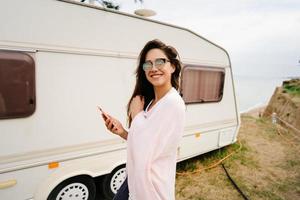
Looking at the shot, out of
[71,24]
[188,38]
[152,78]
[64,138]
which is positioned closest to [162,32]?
[188,38]

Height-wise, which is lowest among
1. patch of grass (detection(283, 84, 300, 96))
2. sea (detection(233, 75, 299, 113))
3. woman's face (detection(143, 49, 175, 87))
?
sea (detection(233, 75, 299, 113))

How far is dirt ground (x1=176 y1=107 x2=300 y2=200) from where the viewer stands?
4359mm

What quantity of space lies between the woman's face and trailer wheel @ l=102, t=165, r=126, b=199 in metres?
2.65

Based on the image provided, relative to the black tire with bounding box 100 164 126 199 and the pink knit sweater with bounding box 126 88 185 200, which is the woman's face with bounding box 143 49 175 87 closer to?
the pink knit sweater with bounding box 126 88 185 200

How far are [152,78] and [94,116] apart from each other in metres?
2.01

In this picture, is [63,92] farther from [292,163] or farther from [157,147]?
[292,163]

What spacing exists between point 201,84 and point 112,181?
2.82m

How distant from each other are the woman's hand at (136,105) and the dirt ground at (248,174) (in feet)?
9.84

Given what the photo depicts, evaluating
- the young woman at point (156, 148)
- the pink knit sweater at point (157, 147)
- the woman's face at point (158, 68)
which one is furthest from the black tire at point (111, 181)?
the woman's face at point (158, 68)

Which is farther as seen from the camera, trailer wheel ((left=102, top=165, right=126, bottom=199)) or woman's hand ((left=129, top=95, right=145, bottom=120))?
trailer wheel ((left=102, top=165, right=126, bottom=199))

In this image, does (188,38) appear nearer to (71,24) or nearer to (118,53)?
(118,53)

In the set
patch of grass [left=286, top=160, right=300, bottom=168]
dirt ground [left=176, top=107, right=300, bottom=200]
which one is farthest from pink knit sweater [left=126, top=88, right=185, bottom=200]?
patch of grass [left=286, top=160, right=300, bottom=168]

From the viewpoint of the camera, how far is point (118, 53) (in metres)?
3.54

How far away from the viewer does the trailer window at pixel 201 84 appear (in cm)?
461
